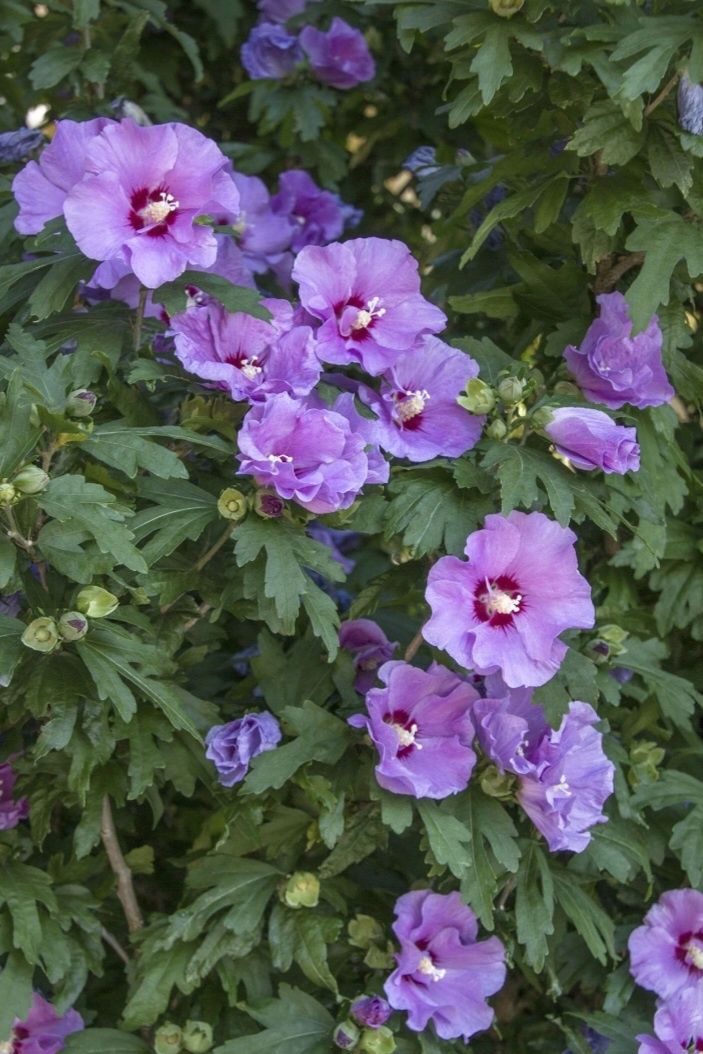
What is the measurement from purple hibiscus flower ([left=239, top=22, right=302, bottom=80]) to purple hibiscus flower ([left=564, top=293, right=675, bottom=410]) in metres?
0.95

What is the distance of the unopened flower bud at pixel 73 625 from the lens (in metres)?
1.32

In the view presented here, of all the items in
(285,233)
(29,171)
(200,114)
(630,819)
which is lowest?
(630,819)

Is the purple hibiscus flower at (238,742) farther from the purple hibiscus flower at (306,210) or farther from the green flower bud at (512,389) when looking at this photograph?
the purple hibiscus flower at (306,210)

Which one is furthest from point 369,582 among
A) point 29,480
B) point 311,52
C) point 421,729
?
point 311,52

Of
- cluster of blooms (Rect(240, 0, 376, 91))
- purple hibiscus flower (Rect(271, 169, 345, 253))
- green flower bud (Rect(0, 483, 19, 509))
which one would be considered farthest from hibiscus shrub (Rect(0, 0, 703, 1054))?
cluster of blooms (Rect(240, 0, 376, 91))

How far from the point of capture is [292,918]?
1631 millimetres

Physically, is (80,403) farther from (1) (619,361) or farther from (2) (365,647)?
(1) (619,361)

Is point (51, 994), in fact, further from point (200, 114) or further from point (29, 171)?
point (200, 114)

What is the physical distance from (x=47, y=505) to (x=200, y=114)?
69.7 inches

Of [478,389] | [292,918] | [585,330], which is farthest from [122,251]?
[292,918]

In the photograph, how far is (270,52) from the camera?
2270mm

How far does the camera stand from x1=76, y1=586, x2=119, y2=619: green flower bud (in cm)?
134

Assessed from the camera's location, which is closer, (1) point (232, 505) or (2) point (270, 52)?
A: (1) point (232, 505)

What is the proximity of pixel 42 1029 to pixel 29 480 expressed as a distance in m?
0.82
